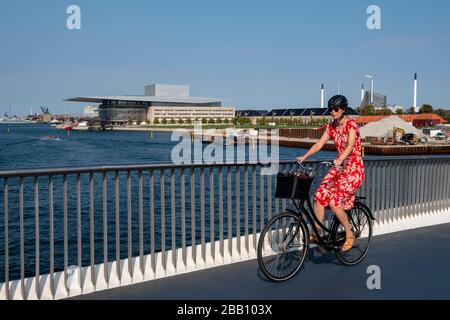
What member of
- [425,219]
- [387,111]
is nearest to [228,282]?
[425,219]

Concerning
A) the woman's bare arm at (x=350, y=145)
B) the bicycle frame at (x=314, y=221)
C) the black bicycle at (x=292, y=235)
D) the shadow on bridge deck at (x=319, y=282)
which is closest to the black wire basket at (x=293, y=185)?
the black bicycle at (x=292, y=235)

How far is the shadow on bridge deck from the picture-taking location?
16.0 feet

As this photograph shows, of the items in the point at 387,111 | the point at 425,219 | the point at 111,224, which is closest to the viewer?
the point at 425,219

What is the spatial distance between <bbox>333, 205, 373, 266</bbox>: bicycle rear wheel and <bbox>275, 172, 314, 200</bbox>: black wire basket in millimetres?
863

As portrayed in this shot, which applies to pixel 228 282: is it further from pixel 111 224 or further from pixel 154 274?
pixel 111 224

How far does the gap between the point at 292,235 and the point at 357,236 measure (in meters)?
1.07

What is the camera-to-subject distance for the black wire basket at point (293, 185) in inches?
202

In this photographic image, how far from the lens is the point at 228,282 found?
5.27 m

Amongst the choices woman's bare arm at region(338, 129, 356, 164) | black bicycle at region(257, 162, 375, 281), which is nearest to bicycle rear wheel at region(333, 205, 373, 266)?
black bicycle at region(257, 162, 375, 281)

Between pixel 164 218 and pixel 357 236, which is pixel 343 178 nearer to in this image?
pixel 357 236

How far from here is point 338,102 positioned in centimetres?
562

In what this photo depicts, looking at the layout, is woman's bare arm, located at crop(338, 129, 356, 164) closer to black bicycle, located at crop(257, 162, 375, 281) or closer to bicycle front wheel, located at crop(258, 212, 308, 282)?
black bicycle, located at crop(257, 162, 375, 281)

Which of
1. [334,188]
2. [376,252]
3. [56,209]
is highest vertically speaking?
[334,188]
